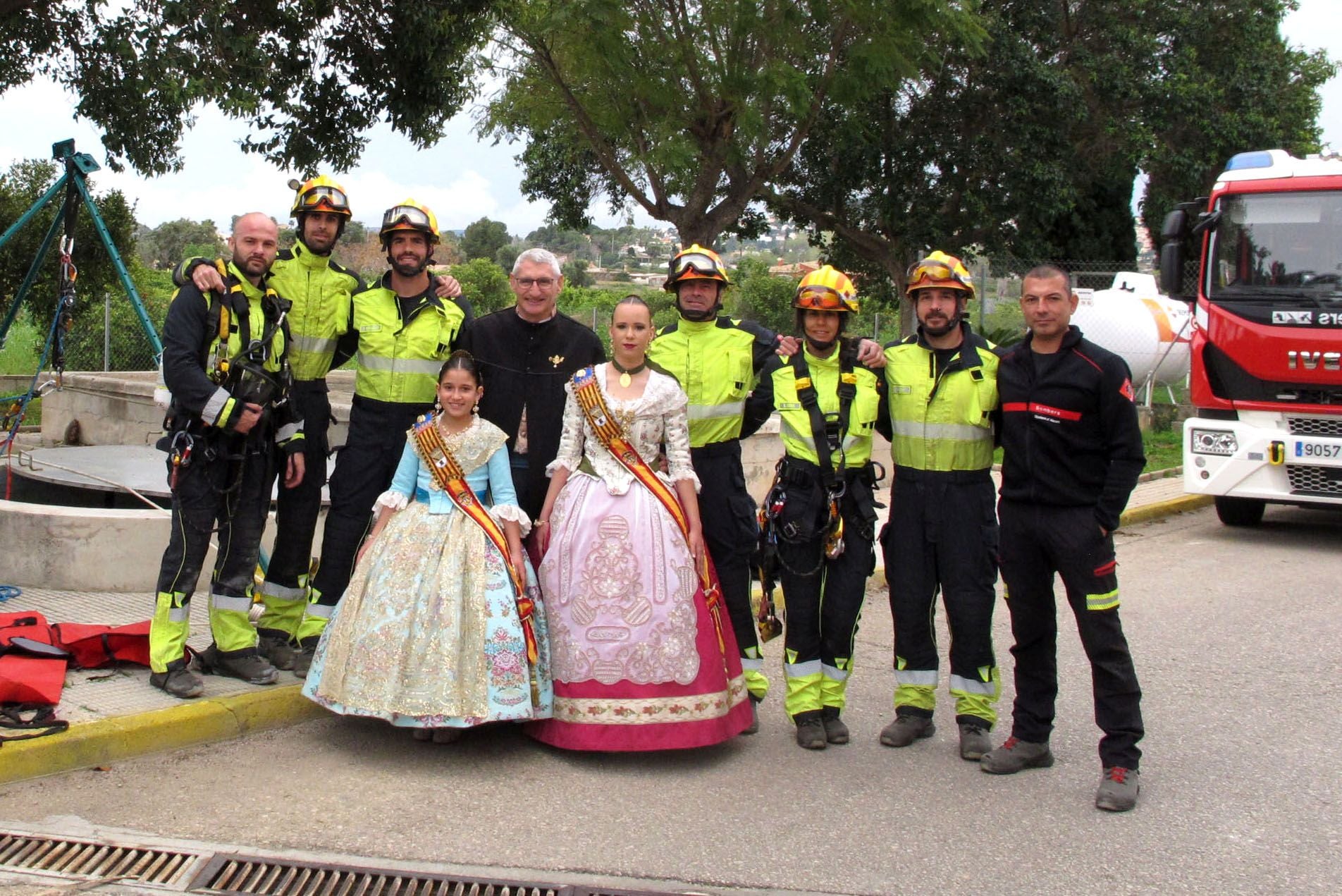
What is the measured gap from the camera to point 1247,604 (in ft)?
28.0

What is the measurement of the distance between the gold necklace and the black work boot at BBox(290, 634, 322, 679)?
6.21 feet

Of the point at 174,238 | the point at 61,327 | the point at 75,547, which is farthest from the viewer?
the point at 174,238

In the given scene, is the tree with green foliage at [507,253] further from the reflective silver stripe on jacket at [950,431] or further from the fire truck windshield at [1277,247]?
the reflective silver stripe on jacket at [950,431]

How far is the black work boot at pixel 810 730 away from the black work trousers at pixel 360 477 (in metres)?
2.12

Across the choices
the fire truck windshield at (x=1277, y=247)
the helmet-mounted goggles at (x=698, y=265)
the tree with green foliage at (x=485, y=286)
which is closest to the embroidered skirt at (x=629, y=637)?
the helmet-mounted goggles at (x=698, y=265)

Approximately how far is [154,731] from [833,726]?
285cm

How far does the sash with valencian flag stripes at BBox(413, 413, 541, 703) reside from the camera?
16.9ft

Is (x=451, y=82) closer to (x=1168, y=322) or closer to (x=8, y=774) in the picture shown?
(x=8, y=774)

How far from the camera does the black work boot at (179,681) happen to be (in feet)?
17.8

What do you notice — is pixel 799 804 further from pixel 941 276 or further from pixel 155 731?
pixel 155 731

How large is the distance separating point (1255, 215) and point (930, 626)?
7137 millimetres

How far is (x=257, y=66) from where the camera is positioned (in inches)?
315

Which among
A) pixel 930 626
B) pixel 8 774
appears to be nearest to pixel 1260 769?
pixel 930 626

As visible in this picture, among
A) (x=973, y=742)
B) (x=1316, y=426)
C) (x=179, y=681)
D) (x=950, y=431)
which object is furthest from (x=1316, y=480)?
(x=179, y=681)
